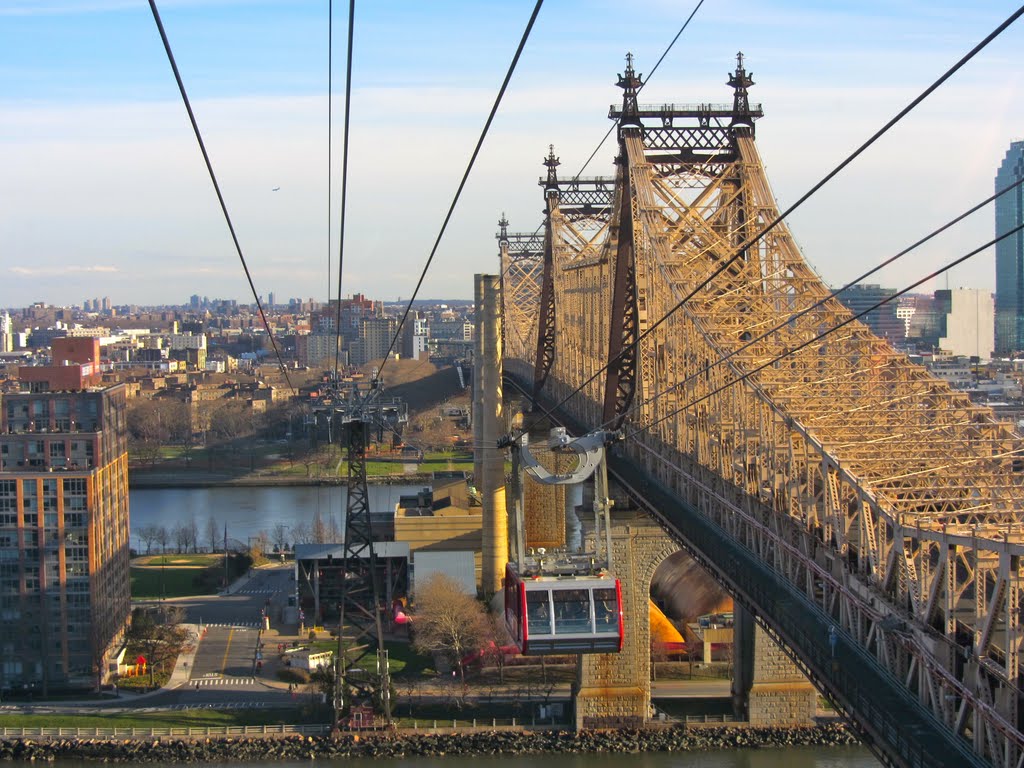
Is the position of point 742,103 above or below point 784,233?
above

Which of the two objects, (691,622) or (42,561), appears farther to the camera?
(691,622)

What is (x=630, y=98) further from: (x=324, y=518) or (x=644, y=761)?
(x=324, y=518)

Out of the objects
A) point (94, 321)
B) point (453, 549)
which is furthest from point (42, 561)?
point (94, 321)

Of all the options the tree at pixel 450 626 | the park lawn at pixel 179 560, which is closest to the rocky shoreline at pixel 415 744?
the tree at pixel 450 626

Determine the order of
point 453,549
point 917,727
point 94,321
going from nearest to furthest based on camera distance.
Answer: point 917,727 < point 453,549 < point 94,321

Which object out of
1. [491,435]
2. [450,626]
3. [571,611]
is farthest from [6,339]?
[571,611]

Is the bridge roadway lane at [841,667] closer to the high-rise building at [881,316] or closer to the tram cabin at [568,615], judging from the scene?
the tram cabin at [568,615]

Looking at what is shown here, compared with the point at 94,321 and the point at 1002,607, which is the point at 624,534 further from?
the point at 94,321
